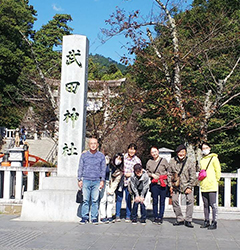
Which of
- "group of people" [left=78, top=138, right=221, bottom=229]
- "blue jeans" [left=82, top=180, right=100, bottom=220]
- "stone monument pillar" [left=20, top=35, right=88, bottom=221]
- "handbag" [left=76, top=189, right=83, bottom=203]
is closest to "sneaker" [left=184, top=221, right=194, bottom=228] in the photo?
"group of people" [left=78, top=138, right=221, bottom=229]

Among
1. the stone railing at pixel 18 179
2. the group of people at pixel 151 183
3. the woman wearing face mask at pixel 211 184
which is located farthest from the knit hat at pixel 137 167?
the stone railing at pixel 18 179

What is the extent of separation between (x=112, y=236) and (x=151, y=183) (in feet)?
5.26

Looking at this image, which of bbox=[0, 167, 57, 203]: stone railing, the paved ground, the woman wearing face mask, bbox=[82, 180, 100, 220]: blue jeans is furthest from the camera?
bbox=[0, 167, 57, 203]: stone railing

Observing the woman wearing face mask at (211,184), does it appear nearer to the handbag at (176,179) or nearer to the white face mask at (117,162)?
the handbag at (176,179)

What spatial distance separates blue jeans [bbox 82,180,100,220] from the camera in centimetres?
656

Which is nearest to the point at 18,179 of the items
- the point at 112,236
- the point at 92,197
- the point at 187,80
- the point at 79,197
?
the point at 79,197

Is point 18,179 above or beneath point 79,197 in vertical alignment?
above

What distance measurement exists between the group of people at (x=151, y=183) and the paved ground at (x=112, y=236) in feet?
0.90

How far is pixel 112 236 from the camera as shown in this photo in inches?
218

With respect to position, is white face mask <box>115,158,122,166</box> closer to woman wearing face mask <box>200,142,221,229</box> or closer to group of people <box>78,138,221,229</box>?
group of people <box>78,138,221,229</box>

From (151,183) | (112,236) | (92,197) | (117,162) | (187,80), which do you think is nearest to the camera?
(112,236)

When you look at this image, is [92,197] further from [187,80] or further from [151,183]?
[187,80]

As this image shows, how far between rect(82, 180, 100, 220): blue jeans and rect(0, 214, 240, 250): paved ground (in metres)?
0.26

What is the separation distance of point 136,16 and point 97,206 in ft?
18.8
